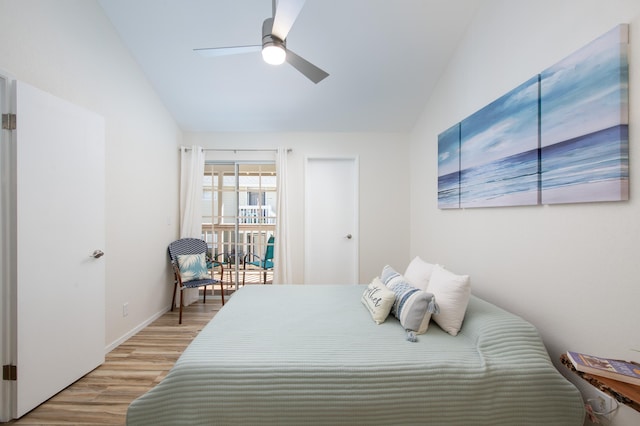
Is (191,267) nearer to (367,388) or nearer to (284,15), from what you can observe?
(367,388)

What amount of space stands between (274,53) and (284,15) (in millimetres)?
266

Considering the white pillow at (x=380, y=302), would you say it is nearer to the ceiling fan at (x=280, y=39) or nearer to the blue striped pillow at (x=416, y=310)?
the blue striped pillow at (x=416, y=310)

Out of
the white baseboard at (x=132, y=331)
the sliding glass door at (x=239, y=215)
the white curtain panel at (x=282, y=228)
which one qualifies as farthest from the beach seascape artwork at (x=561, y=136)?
the white baseboard at (x=132, y=331)

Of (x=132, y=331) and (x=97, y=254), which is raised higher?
(x=97, y=254)

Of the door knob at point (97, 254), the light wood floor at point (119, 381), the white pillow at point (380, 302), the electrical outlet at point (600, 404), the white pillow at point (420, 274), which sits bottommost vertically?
the light wood floor at point (119, 381)

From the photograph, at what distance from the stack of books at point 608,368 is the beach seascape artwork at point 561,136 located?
710mm

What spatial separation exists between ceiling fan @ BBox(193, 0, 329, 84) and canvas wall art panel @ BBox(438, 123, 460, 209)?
141 cm

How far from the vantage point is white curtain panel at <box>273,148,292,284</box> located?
3.66 m

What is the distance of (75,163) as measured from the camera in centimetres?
196

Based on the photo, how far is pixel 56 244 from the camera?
182 cm

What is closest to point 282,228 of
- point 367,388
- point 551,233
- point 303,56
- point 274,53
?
point 303,56

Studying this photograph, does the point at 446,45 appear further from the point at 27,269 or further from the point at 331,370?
the point at 27,269

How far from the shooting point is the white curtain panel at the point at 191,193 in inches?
142

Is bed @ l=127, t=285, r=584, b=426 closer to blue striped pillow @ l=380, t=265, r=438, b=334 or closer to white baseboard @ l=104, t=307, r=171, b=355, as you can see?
blue striped pillow @ l=380, t=265, r=438, b=334
